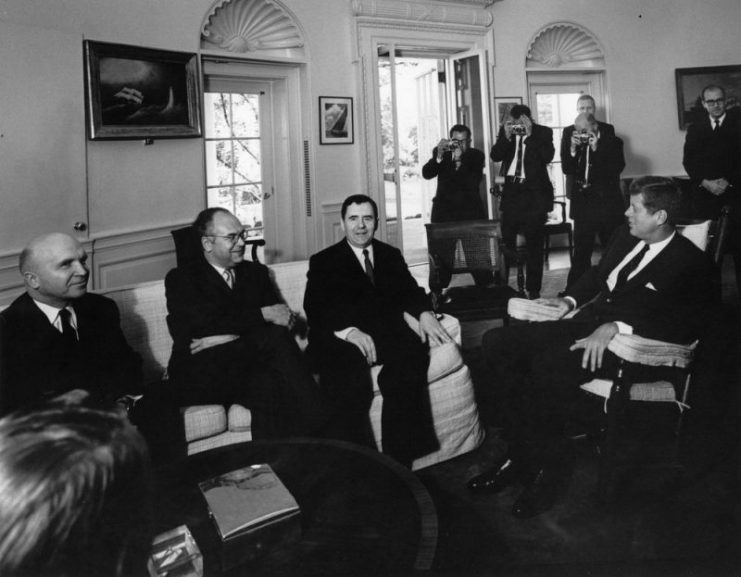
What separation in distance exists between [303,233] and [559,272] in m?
2.57

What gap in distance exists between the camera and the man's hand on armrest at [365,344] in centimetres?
270

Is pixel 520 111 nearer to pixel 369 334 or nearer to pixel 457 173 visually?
pixel 457 173

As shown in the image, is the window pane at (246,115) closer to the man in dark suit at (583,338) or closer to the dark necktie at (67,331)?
the dark necktie at (67,331)

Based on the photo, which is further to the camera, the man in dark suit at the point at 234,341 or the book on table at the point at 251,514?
the man in dark suit at the point at 234,341

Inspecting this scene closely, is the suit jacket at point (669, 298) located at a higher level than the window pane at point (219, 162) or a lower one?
lower

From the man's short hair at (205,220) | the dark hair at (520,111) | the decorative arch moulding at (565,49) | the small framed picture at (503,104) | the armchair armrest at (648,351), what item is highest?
the decorative arch moulding at (565,49)

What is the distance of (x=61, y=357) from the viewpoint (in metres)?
2.30

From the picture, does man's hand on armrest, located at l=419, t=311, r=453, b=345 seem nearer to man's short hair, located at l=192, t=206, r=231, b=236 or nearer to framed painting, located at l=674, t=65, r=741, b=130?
man's short hair, located at l=192, t=206, r=231, b=236

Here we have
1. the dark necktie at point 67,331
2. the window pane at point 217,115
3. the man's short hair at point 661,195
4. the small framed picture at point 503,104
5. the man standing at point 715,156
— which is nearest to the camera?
the dark necktie at point 67,331

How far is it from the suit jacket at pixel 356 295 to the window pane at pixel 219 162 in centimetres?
317

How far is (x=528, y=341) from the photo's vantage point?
2.73m

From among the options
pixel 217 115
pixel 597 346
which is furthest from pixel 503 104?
pixel 597 346

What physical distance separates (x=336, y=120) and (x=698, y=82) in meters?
4.53

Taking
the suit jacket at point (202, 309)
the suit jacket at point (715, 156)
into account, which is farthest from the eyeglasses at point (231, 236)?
the suit jacket at point (715, 156)
